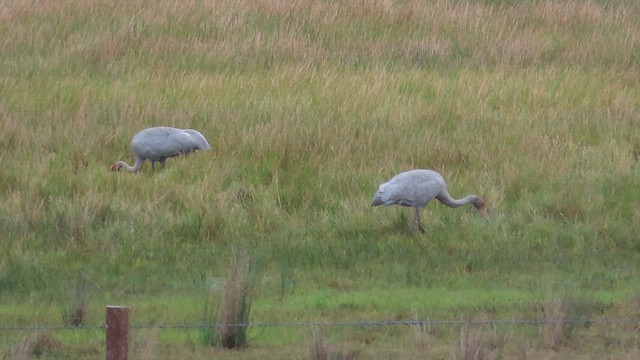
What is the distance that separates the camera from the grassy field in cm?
890

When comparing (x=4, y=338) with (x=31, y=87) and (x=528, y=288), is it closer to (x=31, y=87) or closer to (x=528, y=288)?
(x=528, y=288)

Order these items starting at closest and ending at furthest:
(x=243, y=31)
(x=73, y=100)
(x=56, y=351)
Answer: (x=56, y=351) → (x=73, y=100) → (x=243, y=31)

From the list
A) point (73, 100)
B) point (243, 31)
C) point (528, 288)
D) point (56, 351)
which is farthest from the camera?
point (243, 31)

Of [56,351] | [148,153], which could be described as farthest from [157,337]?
[148,153]

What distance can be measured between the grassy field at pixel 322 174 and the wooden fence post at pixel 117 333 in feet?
5.01

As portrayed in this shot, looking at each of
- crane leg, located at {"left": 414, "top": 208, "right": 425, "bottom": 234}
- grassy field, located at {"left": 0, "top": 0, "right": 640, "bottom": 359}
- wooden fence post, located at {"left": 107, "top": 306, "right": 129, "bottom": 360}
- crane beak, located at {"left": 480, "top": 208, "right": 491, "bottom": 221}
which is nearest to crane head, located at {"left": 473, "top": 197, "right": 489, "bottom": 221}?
crane beak, located at {"left": 480, "top": 208, "right": 491, "bottom": 221}

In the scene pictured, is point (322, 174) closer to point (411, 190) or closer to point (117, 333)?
point (411, 190)

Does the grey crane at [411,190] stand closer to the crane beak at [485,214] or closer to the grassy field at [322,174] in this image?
the grassy field at [322,174]

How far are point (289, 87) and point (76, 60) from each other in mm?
3385

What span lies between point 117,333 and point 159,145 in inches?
272

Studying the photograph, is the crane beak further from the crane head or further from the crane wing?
the crane wing

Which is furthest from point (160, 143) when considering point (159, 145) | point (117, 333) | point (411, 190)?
point (117, 333)

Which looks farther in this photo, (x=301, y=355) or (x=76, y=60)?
(x=76, y=60)

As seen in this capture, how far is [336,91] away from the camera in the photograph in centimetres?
1608
